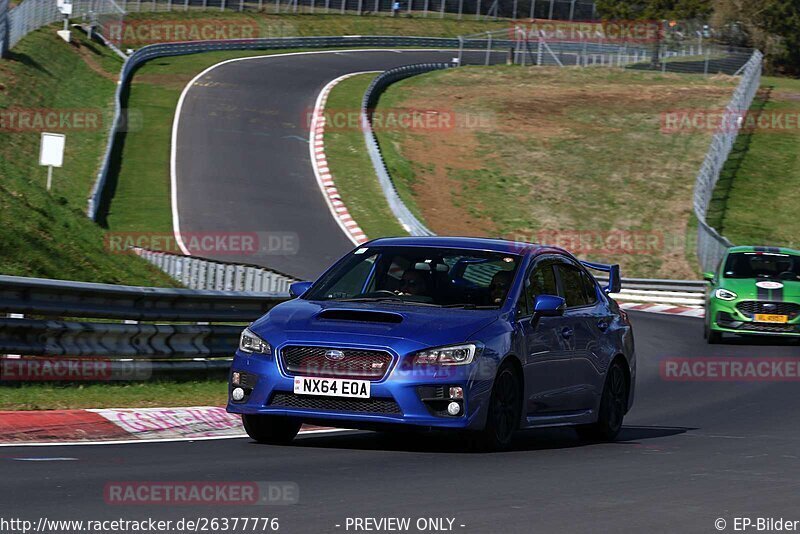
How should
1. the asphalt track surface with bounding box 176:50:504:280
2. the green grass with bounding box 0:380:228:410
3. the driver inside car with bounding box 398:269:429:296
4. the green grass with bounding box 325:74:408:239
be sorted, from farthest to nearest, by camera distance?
1. the green grass with bounding box 325:74:408:239
2. the asphalt track surface with bounding box 176:50:504:280
3. the green grass with bounding box 0:380:228:410
4. the driver inside car with bounding box 398:269:429:296

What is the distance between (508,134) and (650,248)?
13.5m

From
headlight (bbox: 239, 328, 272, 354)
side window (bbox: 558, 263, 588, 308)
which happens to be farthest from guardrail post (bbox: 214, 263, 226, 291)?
headlight (bbox: 239, 328, 272, 354)

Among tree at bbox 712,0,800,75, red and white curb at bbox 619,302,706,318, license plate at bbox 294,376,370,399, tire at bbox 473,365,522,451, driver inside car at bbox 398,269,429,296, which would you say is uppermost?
tree at bbox 712,0,800,75

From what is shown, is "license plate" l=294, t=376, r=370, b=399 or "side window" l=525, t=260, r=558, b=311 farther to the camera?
"side window" l=525, t=260, r=558, b=311

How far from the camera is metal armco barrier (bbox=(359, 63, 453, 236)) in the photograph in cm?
3634

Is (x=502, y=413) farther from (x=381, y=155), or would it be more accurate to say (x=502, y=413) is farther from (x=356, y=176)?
(x=381, y=155)

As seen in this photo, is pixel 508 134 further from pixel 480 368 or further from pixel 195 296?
pixel 480 368

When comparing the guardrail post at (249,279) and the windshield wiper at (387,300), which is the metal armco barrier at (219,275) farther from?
the windshield wiper at (387,300)

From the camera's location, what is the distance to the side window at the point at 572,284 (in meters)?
11.4

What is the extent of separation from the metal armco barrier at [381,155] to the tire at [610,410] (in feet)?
73.5

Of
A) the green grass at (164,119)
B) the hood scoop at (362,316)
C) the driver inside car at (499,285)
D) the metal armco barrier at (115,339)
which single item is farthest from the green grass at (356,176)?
the hood scoop at (362,316)

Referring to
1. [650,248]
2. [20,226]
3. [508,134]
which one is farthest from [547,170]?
[20,226]

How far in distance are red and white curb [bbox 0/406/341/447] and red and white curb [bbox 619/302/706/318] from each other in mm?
19900

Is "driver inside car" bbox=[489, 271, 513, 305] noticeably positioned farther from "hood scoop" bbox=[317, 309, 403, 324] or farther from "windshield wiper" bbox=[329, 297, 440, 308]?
"hood scoop" bbox=[317, 309, 403, 324]
